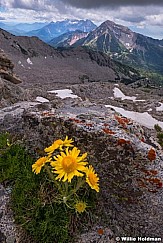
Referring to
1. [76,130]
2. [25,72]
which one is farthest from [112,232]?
[25,72]

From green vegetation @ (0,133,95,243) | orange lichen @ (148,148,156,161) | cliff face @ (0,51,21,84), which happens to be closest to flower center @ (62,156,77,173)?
green vegetation @ (0,133,95,243)

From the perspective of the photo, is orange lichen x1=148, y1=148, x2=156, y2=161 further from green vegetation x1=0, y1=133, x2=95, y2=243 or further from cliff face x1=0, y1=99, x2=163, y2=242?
green vegetation x1=0, y1=133, x2=95, y2=243

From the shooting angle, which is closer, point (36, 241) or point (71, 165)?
point (71, 165)

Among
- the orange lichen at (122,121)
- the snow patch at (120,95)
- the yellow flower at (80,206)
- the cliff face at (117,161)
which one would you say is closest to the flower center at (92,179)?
the yellow flower at (80,206)

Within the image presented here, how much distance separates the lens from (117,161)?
247 inches

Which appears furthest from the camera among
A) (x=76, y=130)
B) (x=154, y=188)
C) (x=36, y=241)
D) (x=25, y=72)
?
(x=25, y=72)

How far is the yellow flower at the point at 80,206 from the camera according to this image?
524 cm

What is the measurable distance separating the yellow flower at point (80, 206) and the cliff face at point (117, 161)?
0.56 metres

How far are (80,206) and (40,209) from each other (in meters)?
0.79

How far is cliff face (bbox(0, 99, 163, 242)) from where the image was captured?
5699 millimetres

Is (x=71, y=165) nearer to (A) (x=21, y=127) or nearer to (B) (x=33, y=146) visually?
(B) (x=33, y=146)

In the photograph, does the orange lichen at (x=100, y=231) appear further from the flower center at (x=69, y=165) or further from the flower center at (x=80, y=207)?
the flower center at (x=69, y=165)

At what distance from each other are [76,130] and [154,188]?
229cm

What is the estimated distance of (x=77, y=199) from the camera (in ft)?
17.3
